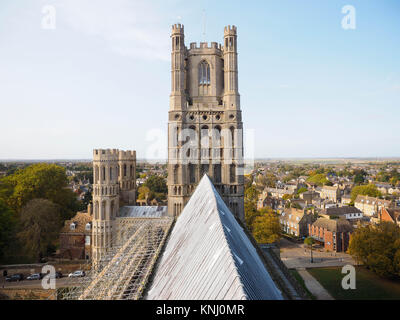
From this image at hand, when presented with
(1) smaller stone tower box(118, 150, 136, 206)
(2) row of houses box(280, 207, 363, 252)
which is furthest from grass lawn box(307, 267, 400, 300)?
(1) smaller stone tower box(118, 150, 136, 206)

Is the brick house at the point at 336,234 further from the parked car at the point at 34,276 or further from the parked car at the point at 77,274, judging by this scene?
the parked car at the point at 34,276

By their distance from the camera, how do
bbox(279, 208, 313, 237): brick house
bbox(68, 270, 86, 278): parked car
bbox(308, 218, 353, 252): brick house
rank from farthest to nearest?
1. bbox(279, 208, 313, 237): brick house
2. bbox(308, 218, 353, 252): brick house
3. bbox(68, 270, 86, 278): parked car

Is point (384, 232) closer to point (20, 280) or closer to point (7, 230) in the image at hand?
point (20, 280)

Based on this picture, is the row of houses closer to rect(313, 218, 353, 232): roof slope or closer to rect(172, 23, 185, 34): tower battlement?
rect(313, 218, 353, 232): roof slope

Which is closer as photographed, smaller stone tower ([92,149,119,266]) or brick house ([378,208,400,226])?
smaller stone tower ([92,149,119,266])

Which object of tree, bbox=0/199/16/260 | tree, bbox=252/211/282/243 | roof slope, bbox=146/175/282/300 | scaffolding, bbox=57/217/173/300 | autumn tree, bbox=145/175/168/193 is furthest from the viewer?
autumn tree, bbox=145/175/168/193

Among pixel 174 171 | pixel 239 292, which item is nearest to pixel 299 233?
pixel 174 171

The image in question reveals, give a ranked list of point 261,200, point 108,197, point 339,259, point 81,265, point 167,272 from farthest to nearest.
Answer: point 261,200, point 339,259, point 81,265, point 108,197, point 167,272

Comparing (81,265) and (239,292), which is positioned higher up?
(239,292)
